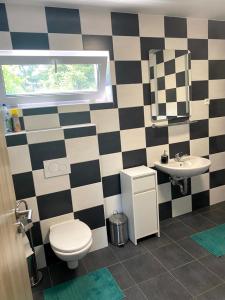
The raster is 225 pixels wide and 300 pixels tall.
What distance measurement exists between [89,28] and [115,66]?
0.40 meters

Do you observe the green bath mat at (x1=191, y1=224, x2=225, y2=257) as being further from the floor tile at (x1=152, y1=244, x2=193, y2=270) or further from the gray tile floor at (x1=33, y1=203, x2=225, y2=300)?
the floor tile at (x1=152, y1=244, x2=193, y2=270)

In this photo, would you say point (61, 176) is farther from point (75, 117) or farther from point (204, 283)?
point (204, 283)

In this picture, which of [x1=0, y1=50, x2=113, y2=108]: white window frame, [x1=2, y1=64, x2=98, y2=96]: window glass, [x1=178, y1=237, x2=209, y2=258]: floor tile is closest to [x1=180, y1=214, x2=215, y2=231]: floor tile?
[x1=178, y1=237, x2=209, y2=258]: floor tile

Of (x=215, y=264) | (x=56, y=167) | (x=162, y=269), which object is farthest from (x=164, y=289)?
(x=56, y=167)

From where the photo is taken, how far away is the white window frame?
6.36 feet

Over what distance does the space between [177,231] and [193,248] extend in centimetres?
31

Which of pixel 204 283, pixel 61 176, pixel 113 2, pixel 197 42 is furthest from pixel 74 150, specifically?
pixel 197 42

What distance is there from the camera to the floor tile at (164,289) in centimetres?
165

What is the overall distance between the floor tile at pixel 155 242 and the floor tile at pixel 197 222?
380 mm

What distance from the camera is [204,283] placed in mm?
1743

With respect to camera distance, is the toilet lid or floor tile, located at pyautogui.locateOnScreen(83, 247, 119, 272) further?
floor tile, located at pyautogui.locateOnScreen(83, 247, 119, 272)

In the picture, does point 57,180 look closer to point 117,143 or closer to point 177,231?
point 117,143

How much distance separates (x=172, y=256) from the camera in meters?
2.08

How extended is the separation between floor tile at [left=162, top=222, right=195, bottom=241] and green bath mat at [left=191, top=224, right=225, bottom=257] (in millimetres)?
87
